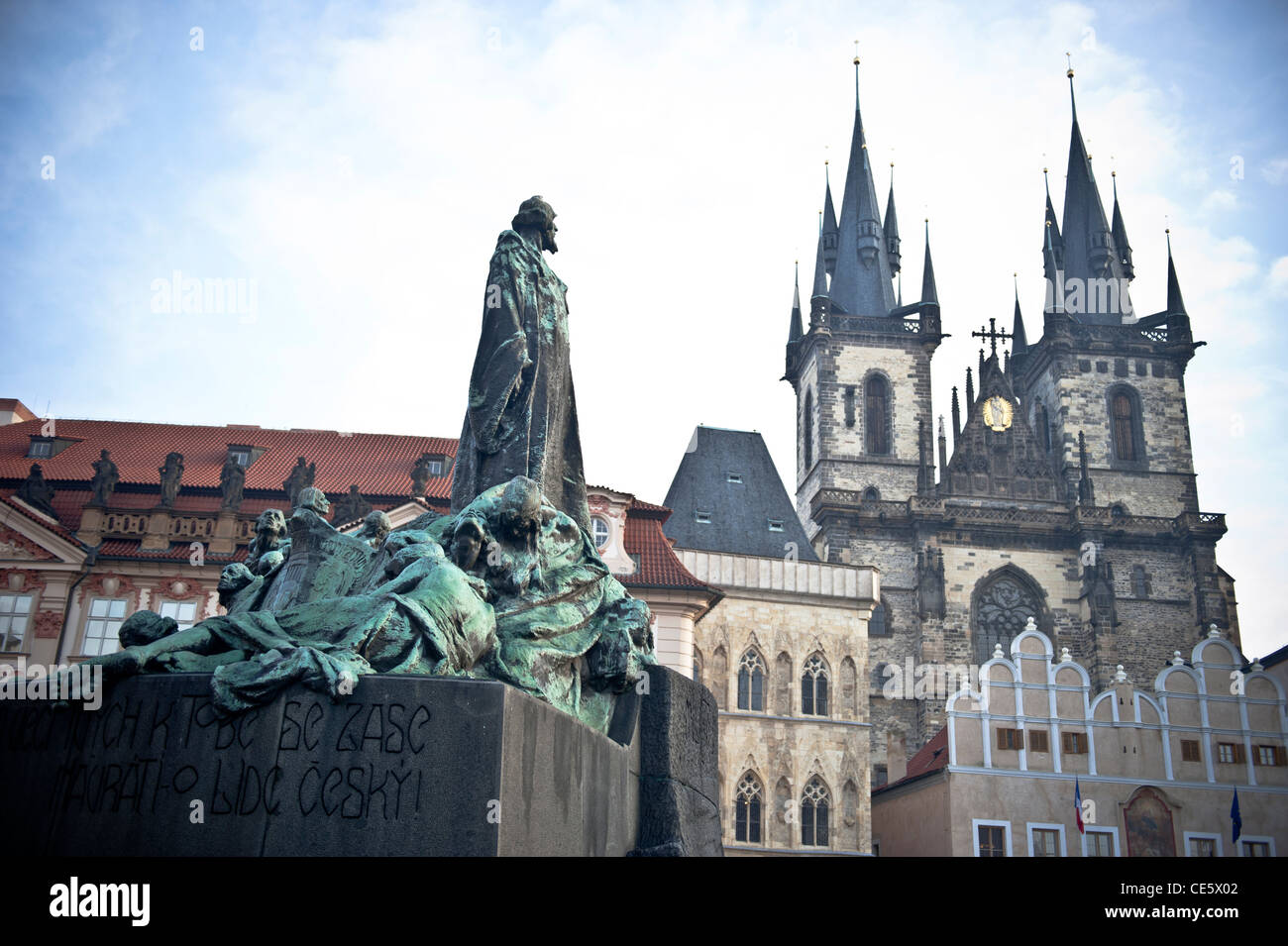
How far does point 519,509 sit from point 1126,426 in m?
53.0

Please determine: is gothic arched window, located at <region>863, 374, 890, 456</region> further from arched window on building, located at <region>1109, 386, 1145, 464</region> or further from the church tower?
arched window on building, located at <region>1109, 386, 1145, 464</region>

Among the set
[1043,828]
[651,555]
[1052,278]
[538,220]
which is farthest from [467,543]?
[1052,278]

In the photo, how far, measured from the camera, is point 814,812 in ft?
105

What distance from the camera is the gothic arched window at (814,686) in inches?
1302

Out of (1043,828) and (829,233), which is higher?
(829,233)

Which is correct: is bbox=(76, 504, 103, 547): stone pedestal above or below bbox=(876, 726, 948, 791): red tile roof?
above

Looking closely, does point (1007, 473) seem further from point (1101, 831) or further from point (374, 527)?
point (374, 527)

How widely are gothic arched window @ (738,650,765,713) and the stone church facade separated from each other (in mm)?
10709

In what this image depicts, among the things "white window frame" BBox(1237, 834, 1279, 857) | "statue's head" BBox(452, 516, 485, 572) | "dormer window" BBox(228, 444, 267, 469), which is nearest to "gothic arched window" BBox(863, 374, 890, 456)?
"white window frame" BBox(1237, 834, 1279, 857)

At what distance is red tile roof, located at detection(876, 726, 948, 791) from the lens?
32219mm

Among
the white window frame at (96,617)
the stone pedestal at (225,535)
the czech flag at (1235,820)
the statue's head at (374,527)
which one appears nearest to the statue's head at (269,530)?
the statue's head at (374,527)

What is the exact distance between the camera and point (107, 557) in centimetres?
2705

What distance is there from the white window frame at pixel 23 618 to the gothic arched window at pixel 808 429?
34.5m

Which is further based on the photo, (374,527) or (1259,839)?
(1259,839)
